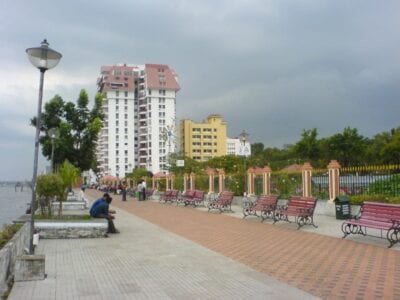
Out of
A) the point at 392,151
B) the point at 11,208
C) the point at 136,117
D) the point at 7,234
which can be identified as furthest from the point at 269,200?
the point at 136,117

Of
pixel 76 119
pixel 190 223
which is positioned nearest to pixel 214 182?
pixel 76 119

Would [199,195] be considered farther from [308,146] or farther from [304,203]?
[308,146]

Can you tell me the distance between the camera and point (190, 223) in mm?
17719

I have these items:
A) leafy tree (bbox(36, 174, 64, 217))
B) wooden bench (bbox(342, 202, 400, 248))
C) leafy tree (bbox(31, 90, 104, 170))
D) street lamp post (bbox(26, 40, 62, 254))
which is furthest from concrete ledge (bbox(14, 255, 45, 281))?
leafy tree (bbox(31, 90, 104, 170))

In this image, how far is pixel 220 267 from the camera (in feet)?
28.8

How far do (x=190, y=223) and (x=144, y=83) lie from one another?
404 feet

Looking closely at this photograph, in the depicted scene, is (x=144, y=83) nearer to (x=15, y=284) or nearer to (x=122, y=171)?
(x=122, y=171)

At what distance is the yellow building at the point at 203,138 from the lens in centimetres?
14162

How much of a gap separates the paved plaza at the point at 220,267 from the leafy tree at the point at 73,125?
13.0 metres

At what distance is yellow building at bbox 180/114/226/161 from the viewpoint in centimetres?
14162

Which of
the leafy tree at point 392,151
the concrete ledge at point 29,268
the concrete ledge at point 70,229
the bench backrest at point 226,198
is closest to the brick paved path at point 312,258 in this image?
the concrete ledge at point 70,229

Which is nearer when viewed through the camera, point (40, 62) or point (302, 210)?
point (40, 62)

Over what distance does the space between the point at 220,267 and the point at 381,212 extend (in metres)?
4.94

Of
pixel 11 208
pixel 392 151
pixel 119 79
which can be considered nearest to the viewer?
pixel 11 208
